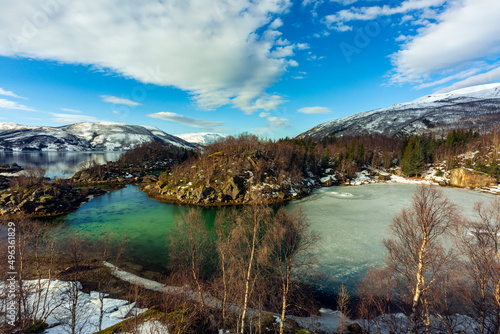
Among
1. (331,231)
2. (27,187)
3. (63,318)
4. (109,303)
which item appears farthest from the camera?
(27,187)

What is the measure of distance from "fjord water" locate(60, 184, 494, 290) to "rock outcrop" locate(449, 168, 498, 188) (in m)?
9.54

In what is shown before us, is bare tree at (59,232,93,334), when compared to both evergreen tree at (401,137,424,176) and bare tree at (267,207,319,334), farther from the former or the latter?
evergreen tree at (401,137,424,176)

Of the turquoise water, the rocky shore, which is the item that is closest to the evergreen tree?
the rocky shore

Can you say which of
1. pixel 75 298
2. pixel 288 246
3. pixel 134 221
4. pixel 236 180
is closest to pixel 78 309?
pixel 75 298

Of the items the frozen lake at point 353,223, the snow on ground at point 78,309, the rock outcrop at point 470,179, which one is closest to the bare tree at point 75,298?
the snow on ground at point 78,309

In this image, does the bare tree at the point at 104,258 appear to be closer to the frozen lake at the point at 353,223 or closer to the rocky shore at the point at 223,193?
the frozen lake at the point at 353,223

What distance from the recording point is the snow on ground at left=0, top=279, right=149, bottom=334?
1521cm

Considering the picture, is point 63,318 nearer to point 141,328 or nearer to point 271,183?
point 141,328

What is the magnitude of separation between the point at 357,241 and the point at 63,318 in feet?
125

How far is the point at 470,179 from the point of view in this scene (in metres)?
73.8

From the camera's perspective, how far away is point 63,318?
1597 cm

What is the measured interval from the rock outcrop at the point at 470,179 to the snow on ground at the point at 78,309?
107806 millimetres

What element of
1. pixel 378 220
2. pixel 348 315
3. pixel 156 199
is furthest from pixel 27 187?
pixel 378 220

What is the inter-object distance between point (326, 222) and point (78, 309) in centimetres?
4055
